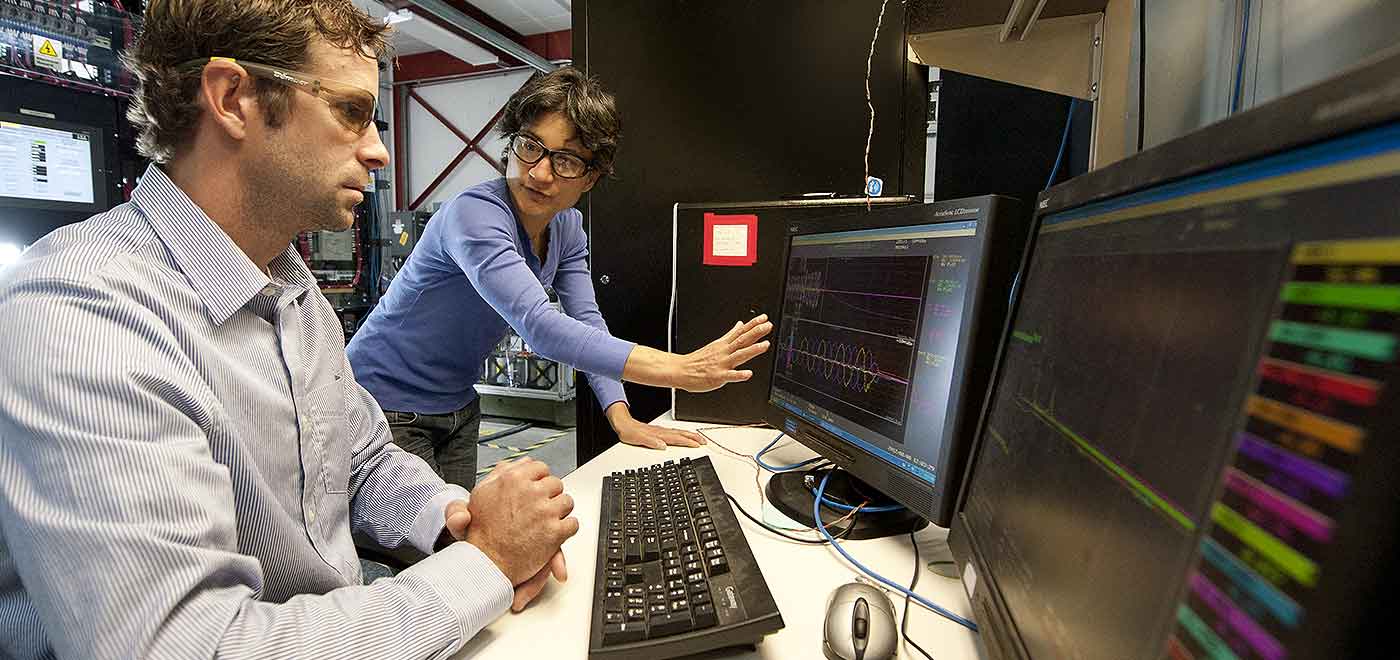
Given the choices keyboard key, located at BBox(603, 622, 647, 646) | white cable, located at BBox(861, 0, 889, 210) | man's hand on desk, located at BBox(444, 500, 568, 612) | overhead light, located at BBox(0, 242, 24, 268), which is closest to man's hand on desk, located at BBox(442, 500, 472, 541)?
man's hand on desk, located at BBox(444, 500, 568, 612)

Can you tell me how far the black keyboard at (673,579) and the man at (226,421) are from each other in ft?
0.32

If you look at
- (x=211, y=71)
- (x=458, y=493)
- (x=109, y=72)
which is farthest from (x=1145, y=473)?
(x=109, y=72)

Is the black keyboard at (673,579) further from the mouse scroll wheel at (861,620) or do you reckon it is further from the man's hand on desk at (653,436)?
the man's hand on desk at (653,436)

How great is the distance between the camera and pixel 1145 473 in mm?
337

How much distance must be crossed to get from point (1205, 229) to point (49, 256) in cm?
94

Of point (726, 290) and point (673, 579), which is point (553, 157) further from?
point (673, 579)

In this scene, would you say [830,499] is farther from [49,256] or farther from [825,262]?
[49,256]

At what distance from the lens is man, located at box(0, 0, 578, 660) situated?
516mm

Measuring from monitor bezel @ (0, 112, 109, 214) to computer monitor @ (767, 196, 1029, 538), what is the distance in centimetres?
243

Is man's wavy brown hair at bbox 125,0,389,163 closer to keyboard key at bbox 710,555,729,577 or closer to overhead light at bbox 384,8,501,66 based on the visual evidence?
keyboard key at bbox 710,555,729,577

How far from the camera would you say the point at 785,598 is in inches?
28.6

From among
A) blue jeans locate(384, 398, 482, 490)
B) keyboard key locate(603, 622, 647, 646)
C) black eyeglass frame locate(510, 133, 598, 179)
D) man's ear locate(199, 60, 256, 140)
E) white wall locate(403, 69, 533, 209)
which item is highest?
white wall locate(403, 69, 533, 209)

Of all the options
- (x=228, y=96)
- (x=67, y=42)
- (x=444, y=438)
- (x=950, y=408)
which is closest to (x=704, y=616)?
(x=950, y=408)

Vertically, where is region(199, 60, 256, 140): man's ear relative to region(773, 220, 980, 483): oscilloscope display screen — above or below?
above
